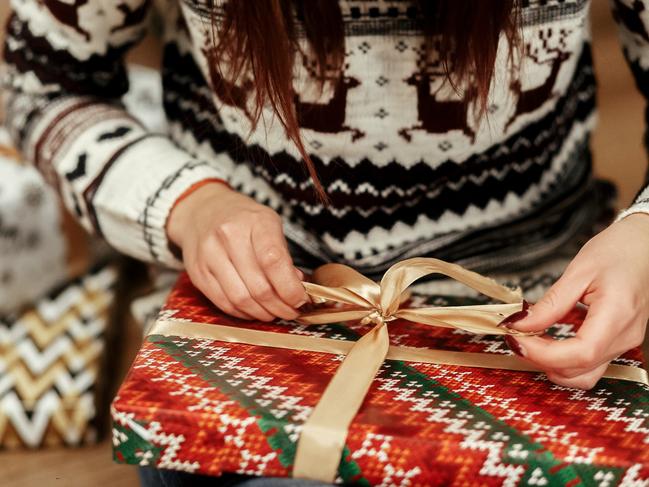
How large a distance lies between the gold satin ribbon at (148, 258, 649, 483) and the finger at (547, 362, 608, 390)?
21 mm

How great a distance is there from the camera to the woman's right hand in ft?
1.63

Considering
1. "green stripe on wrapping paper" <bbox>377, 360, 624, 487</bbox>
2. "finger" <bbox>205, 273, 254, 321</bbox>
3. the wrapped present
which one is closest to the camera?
"green stripe on wrapping paper" <bbox>377, 360, 624, 487</bbox>

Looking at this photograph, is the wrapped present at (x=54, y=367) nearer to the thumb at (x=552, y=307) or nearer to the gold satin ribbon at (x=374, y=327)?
the gold satin ribbon at (x=374, y=327)

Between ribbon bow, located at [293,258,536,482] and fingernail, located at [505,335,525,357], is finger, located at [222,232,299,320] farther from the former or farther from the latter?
fingernail, located at [505,335,525,357]

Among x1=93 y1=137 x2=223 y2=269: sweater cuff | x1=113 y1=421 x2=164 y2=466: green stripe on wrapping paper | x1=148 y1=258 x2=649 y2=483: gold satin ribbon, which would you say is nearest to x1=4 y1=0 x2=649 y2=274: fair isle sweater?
x1=93 y1=137 x2=223 y2=269: sweater cuff

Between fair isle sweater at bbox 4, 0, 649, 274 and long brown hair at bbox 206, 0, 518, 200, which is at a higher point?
long brown hair at bbox 206, 0, 518, 200

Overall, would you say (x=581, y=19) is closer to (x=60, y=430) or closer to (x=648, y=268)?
(x=648, y=268)

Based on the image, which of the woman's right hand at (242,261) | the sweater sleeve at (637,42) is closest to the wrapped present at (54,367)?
the woman's right hand at (242,261)

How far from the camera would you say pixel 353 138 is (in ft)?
1.91

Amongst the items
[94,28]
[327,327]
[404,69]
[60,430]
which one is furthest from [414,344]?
[60,430]

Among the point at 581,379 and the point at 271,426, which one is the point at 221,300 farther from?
the point at 581,379

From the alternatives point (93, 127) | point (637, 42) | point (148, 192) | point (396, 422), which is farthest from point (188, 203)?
point (637, 42)

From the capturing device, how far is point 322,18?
0.53 m

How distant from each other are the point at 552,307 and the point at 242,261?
0.63 feet
